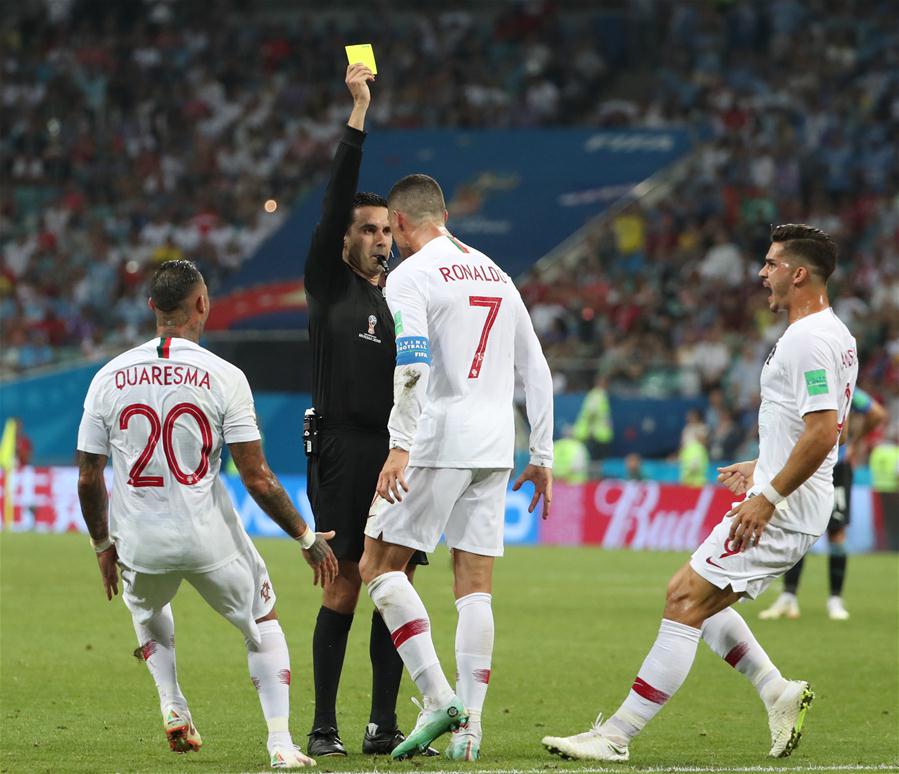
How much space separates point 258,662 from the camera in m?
6.72

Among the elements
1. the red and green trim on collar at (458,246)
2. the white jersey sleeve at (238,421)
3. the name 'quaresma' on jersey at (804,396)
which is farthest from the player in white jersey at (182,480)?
the name 'quaresma' on jersey at (804,396)

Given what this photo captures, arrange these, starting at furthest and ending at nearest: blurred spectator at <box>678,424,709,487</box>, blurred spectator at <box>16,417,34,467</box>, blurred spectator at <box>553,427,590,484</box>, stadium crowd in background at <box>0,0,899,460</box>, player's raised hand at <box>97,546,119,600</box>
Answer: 1. blurred spectator at <box>16,417,34,467</box>
2. stadium crowd in background at <box>0,0,899,460</box>
3. blurred spectator at <box>553,427,590,484</box>
4. blurred spectator at <box>678,424,709,487</box>
5. player's raised hand at <box>97,546,119,600</box>

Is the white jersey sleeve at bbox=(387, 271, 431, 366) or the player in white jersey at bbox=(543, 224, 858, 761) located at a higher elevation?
the white jersey sleeve at bbox=(387, 271, 431, 366)

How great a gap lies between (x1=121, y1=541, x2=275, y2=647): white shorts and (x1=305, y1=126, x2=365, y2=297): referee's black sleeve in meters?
1.34

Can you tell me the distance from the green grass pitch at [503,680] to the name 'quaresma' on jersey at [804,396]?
109 centimetres

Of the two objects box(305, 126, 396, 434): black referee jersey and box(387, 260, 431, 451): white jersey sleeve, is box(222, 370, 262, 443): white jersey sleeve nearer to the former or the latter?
box(387, 260, 431, 451): white jersey sleeve

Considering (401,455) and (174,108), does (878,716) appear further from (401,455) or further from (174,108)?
(174,108)

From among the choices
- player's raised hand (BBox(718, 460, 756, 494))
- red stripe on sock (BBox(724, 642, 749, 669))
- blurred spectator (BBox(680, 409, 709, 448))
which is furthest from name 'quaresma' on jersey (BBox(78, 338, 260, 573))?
blurred spectator (BBox(680, 409, 709, 448))

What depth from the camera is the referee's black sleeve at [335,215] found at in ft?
23.1

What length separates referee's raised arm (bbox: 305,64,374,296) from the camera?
7055 mm

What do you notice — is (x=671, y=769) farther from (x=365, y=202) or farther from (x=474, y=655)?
(x=365, y=202)

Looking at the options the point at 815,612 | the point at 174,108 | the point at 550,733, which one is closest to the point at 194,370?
the point at 550,733

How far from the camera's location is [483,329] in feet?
23.7

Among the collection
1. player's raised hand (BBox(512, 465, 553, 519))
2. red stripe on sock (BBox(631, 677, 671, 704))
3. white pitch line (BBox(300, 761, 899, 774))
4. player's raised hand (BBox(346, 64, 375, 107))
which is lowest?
white pitch line (BBox(300, 761, 899, 774))
